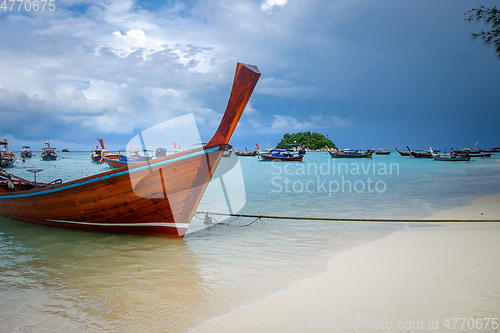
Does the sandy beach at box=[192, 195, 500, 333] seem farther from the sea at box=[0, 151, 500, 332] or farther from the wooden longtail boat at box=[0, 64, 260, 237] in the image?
the wooden longtail boat at box=[0, 64, 260, 237]

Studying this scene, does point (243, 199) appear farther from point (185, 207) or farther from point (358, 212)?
point (185, 207)

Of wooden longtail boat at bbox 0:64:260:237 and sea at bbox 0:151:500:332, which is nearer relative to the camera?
sea at bbox 0:151:500:332

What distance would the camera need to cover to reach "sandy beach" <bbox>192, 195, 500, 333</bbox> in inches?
118

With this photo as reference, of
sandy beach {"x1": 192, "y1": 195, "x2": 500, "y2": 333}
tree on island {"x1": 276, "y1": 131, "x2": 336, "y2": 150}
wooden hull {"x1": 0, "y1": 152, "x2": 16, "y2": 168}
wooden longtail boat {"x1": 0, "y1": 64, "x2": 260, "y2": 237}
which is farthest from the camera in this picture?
tree on island {"x1": 276, "y1": 131, "x2": 336, "y2": 150}

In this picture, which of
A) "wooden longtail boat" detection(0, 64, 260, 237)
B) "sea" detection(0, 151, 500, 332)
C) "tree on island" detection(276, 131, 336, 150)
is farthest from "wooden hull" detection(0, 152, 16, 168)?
"tree on island" detection(276, 131, 336, 150)

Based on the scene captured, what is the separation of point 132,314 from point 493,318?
3.92 m

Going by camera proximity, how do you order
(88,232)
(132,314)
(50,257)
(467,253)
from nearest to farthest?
(132,314), (467,253), (50,257), (88,232)

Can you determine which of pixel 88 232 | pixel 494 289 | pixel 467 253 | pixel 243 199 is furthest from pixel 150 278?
pixel 243 199

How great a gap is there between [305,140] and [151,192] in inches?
5248

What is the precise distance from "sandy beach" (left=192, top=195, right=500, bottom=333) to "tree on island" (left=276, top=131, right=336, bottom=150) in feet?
403

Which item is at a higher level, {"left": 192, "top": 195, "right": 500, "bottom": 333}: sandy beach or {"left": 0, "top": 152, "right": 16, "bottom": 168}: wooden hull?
{"left": 0, "top": 152, "right": 16, "bottom": 168}: wooden hull

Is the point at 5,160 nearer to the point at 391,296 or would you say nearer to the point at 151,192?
the point at 151,192

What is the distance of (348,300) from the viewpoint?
3.46 meters

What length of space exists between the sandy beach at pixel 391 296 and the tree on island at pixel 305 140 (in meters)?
123
